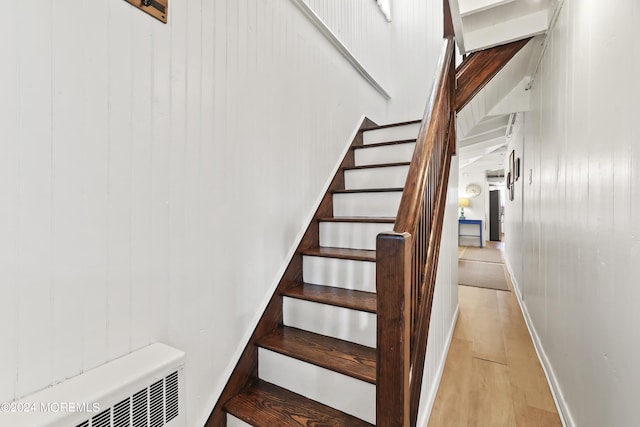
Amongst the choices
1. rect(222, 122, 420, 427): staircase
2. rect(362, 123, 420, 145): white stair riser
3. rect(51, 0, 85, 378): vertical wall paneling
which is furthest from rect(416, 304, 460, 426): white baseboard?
rect(362, 123, 420, 145): white stair riser

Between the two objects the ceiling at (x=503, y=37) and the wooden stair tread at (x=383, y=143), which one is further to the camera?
the wooden stair tread at (x=383, y=143)

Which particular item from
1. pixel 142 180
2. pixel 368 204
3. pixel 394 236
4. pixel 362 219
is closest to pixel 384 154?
pixel 368 204

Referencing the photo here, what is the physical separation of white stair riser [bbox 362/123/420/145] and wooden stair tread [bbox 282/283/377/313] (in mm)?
1576

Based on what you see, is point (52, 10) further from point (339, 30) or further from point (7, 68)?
point (339, 30)

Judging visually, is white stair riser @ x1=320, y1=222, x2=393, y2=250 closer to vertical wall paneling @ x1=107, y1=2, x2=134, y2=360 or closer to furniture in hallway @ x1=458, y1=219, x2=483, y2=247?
vertical wall paneling @ x1=107, y1=2, x2=134, y2=360

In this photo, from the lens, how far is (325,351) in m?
1.52

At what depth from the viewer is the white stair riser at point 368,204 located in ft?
7.07

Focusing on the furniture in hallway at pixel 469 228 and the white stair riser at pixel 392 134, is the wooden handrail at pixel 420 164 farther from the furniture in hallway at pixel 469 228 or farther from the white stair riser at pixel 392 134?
the furniture in hallway at pixel 469 228

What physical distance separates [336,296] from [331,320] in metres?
0.14

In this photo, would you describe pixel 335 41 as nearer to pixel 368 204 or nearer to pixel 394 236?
pixel 368 204

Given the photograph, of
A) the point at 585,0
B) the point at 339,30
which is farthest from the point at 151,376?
the point at 339,30

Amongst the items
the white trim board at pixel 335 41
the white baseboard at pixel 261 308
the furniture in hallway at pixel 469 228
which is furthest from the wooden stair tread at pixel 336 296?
the furniture in hallway at pixel 469 228

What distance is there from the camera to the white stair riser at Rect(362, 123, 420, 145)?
268cm

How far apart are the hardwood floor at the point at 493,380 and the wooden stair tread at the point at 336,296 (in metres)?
0.75
